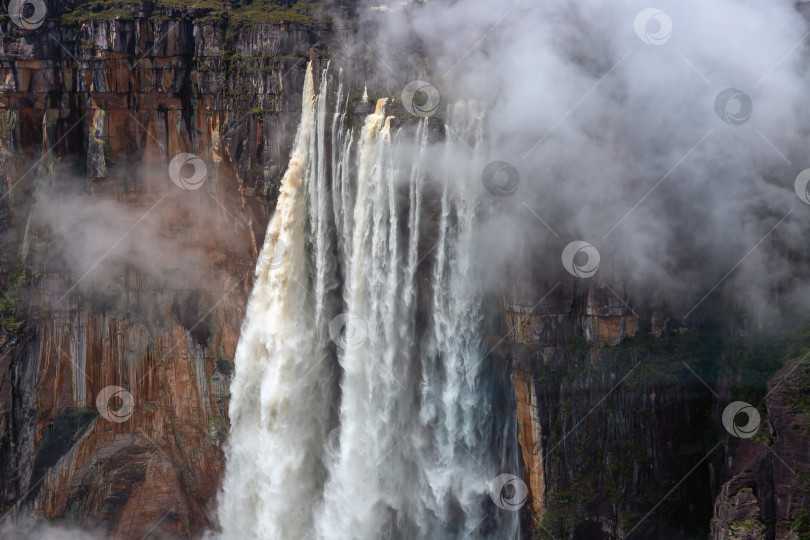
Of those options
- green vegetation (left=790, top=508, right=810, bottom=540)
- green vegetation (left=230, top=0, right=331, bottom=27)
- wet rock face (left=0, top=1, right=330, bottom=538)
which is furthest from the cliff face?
green vegetation (left=230, top=0, right=331, bottom=27)

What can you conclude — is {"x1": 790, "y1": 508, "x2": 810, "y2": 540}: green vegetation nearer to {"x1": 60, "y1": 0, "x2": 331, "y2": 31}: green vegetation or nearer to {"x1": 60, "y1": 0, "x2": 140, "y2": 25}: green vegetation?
A: {"x1": 60, "y1": 0, "x2": 331, "y2": 31}: green vegetation

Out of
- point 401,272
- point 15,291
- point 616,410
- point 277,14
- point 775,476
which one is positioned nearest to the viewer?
point 775,476

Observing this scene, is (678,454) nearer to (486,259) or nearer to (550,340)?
(550,340)

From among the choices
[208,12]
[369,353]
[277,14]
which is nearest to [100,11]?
[208,12]

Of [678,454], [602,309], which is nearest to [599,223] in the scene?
[602,309]

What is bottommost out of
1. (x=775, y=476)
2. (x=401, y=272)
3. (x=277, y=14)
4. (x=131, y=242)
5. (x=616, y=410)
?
(x=775, y=476)

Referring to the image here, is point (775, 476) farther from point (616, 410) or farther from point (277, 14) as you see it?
point (277, 14)
